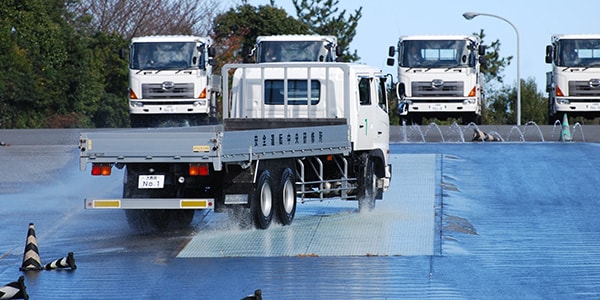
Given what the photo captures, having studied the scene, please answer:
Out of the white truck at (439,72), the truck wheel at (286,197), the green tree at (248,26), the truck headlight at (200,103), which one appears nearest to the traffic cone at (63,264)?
the truck wheel at (286,197)

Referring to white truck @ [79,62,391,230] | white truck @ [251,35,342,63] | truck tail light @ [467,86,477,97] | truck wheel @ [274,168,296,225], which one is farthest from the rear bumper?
truck tail light @ [467,86,477,97]

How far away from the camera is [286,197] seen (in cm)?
1698

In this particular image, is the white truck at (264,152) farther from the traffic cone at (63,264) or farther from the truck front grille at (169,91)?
the truck front grille at (169,91)

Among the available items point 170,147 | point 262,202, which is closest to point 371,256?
point 262,202

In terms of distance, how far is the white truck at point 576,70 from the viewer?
119 ft

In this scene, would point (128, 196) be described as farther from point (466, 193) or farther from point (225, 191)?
point (466, 193)

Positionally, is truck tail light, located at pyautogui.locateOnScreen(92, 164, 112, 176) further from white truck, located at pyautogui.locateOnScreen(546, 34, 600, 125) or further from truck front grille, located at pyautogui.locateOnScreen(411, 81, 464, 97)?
white truck, located at pyautogui.locateOnScreen(546, 34, 600, 125)

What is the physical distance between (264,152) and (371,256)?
2586 millimetres

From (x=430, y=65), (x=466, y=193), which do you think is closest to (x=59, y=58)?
(x=430, y=65)

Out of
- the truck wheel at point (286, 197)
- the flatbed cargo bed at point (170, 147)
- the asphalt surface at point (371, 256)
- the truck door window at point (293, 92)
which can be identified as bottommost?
the asphalt surface at point (371, 256)

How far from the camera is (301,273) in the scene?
13.0 metres

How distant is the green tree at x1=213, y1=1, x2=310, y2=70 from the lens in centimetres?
6159

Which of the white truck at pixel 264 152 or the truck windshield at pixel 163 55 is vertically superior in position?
the truck windshield at pixel 163 55

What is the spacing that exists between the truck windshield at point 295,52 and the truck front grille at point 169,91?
3152 mm
